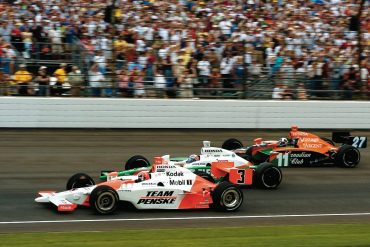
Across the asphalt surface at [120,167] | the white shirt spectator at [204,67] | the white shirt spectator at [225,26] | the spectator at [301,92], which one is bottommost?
the asphalt surface at [120,167]

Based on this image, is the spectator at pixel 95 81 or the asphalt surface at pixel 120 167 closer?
the asphalt surface at pixel 120 167

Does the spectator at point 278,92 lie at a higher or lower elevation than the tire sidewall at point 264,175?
higher

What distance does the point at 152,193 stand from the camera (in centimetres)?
1017

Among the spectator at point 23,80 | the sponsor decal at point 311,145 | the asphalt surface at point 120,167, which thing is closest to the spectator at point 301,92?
the asphalt surface at point 120,167

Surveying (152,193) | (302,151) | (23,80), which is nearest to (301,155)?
(302,151)

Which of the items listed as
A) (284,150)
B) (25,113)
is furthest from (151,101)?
(284,150)

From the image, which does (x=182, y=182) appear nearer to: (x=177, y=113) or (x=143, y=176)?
(x=143, y=176)

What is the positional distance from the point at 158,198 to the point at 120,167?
4.18 meters

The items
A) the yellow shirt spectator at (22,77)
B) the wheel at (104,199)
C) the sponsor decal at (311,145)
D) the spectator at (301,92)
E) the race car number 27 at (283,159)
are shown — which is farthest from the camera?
the spectator at (301,92)

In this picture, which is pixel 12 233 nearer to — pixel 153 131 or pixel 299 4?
pixel 153 131

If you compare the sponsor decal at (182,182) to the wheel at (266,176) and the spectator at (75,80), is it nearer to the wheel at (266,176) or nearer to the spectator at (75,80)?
the wheel at (266,176)

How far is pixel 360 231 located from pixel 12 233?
15.1ft

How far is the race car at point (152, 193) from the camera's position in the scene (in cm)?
985

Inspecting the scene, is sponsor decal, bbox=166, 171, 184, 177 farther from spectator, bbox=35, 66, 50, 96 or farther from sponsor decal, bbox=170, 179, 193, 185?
spectator, bbox=35, 66, 50, 96
